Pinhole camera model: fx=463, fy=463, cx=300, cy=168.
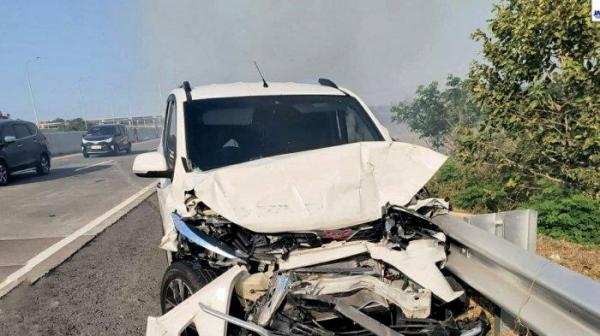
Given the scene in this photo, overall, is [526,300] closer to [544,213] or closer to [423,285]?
[423,285]

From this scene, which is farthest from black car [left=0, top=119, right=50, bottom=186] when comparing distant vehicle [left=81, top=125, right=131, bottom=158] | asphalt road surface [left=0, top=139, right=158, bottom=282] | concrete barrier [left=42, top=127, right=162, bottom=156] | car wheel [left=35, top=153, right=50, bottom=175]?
concrete barrier [left=42, top=127, right=162, bottom=156]

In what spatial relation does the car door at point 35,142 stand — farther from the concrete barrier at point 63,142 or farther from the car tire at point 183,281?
the concrete barrier at point 63,142

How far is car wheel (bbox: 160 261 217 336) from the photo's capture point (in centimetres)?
275

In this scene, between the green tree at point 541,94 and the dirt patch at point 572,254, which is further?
the green tree at point 541,94

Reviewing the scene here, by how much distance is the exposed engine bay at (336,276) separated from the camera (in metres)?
2.32

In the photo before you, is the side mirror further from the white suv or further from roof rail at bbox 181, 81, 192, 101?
roof rail at bbox 181, 81, 192, 101

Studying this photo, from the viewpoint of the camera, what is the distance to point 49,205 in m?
10.0

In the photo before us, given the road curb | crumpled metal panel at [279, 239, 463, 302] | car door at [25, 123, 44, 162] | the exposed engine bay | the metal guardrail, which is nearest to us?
the metal guardrail

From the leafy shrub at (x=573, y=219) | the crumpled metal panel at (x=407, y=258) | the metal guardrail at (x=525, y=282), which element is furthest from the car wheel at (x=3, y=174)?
the metal guardrail at (x=525, y=282)

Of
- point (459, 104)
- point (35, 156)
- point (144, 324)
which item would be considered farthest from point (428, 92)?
point (35, 156)

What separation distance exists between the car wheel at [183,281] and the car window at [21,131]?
14385 mm

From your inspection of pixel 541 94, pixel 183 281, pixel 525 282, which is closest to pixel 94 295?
pixel 183 281

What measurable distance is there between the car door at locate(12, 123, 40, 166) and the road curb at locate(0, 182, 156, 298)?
770 centimetres

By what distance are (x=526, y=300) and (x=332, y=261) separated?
100 centimetres
